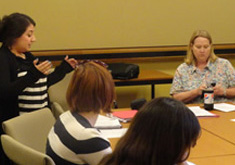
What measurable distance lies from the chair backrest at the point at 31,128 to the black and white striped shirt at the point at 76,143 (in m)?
0.42

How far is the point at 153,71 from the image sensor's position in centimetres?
515

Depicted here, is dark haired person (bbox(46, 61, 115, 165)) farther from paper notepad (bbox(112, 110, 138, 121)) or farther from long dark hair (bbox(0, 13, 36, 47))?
long dark hair (bbox(0, 13, 36, 47))

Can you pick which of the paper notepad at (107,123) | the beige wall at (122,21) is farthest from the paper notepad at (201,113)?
the beige wall at (122,21)

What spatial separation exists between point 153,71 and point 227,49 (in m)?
1.19

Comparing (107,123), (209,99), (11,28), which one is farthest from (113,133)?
(11,28)

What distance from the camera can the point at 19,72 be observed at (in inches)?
124

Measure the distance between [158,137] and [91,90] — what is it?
79 centimetres

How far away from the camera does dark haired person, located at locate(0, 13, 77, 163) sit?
2.92 m

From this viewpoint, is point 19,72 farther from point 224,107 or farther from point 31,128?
point 224,107

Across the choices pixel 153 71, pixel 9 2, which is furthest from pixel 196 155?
pixel 9 2

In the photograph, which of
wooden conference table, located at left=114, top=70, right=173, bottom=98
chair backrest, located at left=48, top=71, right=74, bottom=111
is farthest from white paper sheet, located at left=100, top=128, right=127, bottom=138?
wooden conference table, located at left=114, top=70, right=173, bottom=98

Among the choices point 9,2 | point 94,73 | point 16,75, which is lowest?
point 16,75

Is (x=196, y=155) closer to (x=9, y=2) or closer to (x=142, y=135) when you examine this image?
(x=142, y=135)

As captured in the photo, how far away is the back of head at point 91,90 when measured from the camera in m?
1.93
